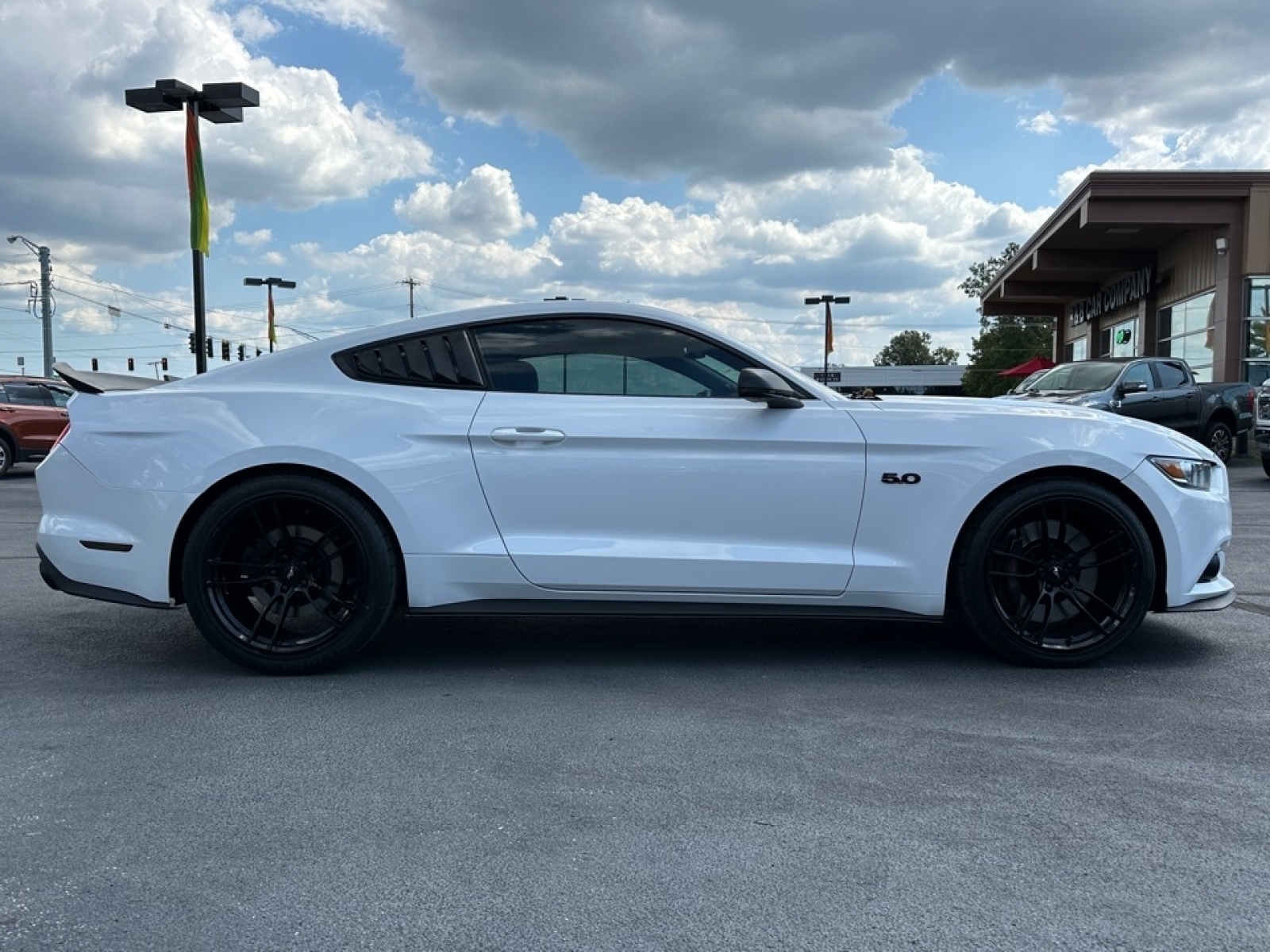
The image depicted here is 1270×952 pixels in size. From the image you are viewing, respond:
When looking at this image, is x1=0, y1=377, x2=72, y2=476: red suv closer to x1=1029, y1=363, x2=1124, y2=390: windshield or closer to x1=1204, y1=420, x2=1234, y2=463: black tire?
x1=1029, y1=363, x2=1124, y2=390: windshield

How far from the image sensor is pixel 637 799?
2891 mm

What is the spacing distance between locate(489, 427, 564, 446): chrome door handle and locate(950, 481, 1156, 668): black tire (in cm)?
168

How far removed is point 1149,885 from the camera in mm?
2396

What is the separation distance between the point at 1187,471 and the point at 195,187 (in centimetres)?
1440

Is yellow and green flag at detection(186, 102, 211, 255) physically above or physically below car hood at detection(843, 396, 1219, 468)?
above

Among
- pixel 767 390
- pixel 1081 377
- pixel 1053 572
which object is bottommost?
pixel 1053 572

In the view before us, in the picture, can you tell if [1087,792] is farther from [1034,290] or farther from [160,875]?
[1034,290]

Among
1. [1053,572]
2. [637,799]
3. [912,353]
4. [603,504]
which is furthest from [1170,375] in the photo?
[912,353]

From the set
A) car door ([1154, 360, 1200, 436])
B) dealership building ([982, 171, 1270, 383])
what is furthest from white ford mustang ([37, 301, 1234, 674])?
dealership building ([982, 171, 1270, 383])

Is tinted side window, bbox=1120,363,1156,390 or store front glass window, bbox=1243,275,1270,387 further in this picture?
store front glass window, bbox=1243,275,1270,387

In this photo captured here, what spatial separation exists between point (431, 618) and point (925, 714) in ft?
8.60

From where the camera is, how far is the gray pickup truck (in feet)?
51.5

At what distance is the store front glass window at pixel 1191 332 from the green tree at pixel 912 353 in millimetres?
106250

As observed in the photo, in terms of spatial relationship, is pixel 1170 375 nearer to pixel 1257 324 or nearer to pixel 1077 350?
pixel 1257 324
